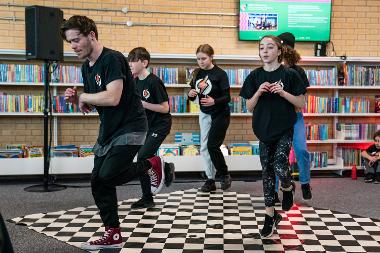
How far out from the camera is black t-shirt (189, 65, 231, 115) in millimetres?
5211

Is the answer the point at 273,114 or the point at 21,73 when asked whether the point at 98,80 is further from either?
the point at 21,73

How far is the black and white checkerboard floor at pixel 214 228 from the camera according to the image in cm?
337

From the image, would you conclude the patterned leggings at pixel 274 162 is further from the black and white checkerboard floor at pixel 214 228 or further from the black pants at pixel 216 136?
the black pants at pixel 216 136

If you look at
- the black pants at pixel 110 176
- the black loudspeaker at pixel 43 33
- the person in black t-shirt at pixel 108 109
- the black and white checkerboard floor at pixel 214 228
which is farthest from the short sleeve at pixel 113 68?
the black loudspeaker at pixel 43 33

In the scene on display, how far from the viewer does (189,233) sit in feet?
12.1

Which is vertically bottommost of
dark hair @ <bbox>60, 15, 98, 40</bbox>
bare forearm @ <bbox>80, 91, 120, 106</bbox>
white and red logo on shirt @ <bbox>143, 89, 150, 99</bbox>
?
bare forearm @ <bbox>80, 91, 120, 106</bbox>

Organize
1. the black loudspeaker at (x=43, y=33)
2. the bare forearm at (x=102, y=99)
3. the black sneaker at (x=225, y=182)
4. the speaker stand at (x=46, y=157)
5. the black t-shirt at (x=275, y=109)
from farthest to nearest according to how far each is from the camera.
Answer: the speaker stand at (x=46, y=157) → the black loudspeaker at (x=43, y=33) → the black sneaker at (x=225, y=182) → the black t-shirt at (x=275, y=109) → the bare forearm at (x=102, y=99)

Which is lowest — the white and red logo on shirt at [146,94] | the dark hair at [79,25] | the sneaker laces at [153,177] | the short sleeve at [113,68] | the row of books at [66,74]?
the sneaker laces at [153,177]

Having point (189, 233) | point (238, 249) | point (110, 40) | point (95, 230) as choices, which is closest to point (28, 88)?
point (110, 40)

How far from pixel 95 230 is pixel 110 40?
3.63 metres

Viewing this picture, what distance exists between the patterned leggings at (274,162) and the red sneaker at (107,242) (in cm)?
108

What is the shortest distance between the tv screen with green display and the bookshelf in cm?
42

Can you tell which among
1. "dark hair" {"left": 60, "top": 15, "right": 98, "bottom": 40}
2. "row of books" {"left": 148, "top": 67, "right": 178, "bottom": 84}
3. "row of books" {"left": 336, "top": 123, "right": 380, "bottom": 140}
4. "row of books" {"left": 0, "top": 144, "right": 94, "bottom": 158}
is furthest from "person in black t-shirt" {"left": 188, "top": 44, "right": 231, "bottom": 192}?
"row of books" {"left": 336, "top": 123, "right": 380, "bottom": 140}

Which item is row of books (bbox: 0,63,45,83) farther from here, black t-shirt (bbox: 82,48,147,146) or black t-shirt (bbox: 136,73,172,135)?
black t-shirt (bbox: 82,48,147,146)
